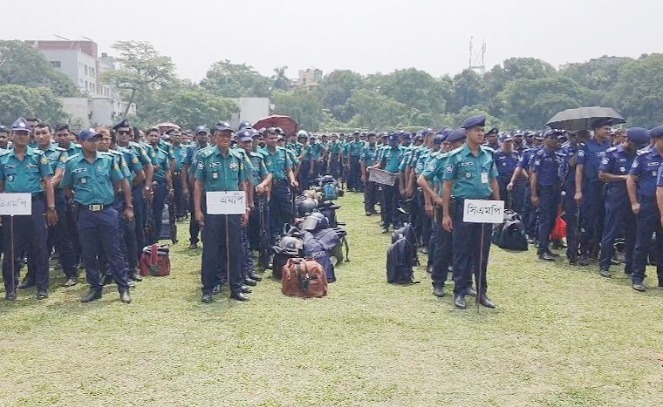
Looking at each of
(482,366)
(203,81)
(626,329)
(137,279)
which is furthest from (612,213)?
(203,81)

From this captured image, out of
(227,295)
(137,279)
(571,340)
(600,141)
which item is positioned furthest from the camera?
(600,141)

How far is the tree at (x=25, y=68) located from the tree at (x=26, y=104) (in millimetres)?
17894

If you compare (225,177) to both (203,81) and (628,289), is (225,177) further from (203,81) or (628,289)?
(203,81)

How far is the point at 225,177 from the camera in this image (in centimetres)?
754

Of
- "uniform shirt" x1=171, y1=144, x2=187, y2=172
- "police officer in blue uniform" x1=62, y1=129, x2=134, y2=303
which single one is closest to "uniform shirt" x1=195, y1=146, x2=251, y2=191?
"police officer in blue uniform" x1=62, y1=129, x2=134, y2=303

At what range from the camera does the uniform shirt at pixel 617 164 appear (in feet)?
28.3

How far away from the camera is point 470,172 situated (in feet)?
23.4

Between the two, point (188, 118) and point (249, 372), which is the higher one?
point (188, 118)

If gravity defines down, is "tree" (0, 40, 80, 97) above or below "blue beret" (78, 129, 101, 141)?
above

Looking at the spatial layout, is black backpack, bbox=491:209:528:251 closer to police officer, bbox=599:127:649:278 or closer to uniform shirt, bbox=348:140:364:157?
police officer, bbox=599:127:649:278

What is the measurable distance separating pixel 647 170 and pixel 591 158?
1.31m

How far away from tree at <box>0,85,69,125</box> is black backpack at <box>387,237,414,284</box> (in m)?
53.3

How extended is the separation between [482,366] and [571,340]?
1.23m

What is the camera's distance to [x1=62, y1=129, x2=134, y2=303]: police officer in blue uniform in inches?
288
